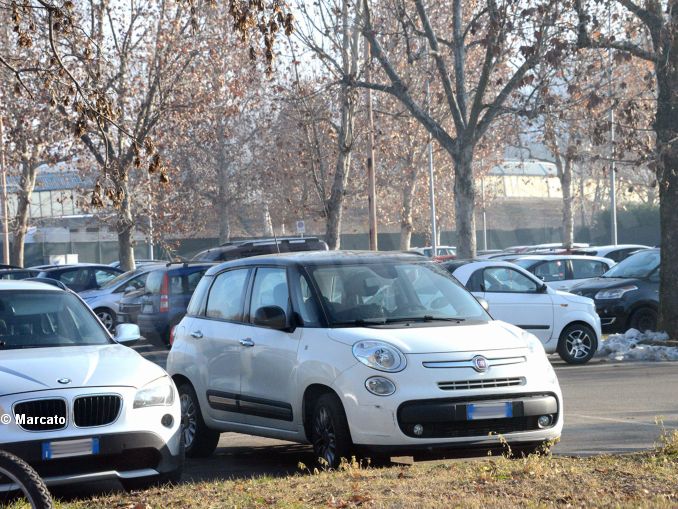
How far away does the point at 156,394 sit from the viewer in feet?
26.1

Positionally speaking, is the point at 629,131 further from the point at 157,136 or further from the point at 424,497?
the point at 157,136

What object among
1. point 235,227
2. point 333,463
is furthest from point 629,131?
point 235,227

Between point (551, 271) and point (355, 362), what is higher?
point (551, 271)

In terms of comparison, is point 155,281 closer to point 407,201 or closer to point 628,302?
point 628,302

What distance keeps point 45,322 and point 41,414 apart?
70.7 inches

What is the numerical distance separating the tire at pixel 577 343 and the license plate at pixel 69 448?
10968 mm

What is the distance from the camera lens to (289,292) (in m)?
9.27

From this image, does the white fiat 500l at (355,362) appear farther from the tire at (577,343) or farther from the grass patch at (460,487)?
the tire at (577,343)

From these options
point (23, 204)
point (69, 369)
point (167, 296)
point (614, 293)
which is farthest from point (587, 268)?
point (23, 204)

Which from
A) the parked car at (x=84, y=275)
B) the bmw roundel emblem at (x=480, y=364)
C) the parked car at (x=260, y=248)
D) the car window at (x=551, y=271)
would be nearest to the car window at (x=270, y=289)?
the bmw roundel emblem at (x=480, y=364)

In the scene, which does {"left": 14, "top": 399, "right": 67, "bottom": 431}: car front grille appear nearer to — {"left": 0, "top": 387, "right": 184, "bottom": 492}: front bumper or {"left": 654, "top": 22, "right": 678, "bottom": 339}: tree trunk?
{"left": 0, "top": 387, "right": 184, "bottom": 492}: front bumper

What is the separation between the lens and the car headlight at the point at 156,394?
7797mm

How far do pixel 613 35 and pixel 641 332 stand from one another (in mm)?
5412

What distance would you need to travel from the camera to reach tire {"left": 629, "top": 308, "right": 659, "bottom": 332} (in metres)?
20.4
